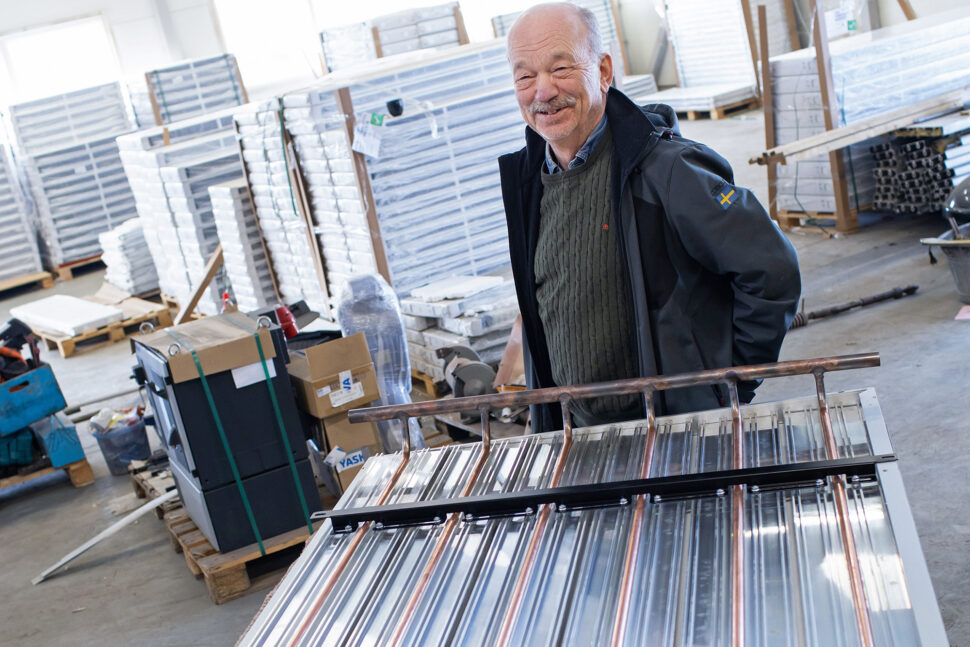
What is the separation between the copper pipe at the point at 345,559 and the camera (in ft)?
5.48

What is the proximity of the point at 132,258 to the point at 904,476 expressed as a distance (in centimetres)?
942

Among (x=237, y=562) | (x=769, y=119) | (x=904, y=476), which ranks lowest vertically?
(x=904, y=476)

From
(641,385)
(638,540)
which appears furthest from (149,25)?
(638,540)

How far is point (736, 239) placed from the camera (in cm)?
227

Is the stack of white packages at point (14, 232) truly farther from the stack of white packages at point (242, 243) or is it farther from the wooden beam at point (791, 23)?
the wooden beam at point (791, 23)

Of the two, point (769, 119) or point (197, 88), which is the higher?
point (197, 88)

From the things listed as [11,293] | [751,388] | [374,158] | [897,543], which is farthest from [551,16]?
[11,293]

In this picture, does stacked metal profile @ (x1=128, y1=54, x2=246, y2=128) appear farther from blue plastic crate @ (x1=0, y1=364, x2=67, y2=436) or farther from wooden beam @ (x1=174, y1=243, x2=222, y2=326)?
blue plastic crate @ (x1=0, y1=364, x2=67, y2=436)

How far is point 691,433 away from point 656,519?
324 millimetres

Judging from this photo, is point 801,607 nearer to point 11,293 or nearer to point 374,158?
point 374,158

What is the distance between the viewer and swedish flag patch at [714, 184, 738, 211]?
2.27m

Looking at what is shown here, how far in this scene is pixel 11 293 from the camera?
1409cm

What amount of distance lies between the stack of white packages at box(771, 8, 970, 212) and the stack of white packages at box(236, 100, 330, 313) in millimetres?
4225

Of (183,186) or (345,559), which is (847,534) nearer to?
(345,559)
